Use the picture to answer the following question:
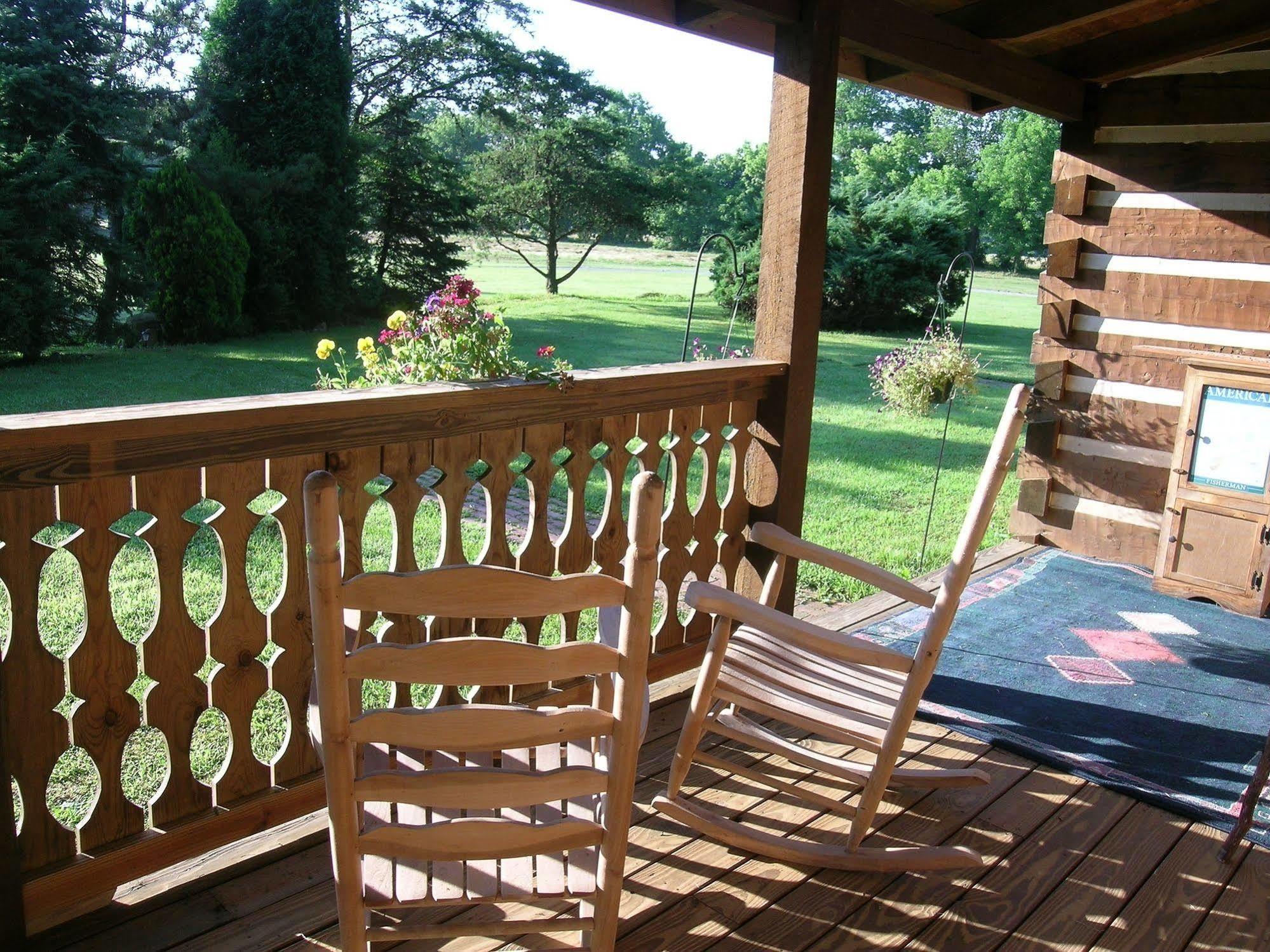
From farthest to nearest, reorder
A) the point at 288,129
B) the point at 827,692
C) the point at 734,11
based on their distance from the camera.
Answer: the point at 288,129 < the point at 734,11 < the point at 827,692

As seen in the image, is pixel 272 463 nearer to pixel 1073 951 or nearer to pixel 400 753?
pixel 400 753

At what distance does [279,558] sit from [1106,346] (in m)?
3.92

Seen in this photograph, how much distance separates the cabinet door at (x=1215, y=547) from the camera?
13.4ft

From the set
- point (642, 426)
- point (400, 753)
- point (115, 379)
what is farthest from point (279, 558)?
point (115, 379)

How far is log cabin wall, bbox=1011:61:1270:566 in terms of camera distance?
429 centimetres

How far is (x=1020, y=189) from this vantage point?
19.1m

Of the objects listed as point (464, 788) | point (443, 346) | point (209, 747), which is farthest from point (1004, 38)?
point (209, 747)

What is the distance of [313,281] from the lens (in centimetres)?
1184

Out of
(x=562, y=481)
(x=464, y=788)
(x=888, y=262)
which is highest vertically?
(x=888, y=262)

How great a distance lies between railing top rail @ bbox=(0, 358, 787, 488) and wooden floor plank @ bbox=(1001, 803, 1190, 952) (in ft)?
4.96

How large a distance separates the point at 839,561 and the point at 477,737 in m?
1.27

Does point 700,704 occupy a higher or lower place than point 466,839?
lower

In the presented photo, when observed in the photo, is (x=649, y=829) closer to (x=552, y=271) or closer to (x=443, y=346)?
(x=443, y=346)

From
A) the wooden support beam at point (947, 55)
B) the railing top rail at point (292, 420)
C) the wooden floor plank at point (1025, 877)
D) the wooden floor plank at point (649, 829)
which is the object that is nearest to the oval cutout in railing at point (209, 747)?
the wooden floor plank at point (649, 829)
